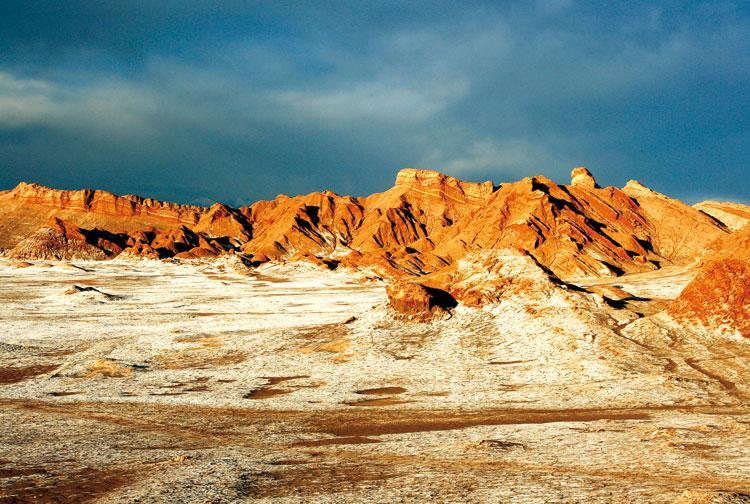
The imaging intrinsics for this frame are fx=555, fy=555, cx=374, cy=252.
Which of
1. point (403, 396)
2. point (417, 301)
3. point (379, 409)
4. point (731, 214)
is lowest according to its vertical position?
point (403, 396)

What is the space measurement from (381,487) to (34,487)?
1064 centimetres

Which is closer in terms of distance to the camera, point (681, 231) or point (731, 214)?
point (681, 231)

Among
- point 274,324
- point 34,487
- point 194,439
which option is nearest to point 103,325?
point 274,324

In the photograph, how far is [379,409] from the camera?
30.4 meters

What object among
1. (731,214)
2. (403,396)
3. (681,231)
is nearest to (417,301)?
(403,396)

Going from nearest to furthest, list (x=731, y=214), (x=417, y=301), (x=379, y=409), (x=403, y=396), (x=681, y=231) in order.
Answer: (x=379, y=409) < (x=403, y=396) < (x=417, y=301) < (x=681, y=231) < (x=731, y=214)

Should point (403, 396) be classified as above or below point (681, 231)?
below

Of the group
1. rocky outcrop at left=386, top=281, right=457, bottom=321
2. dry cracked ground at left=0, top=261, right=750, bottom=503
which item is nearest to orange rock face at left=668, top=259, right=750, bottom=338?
dry cracked ground at left=0, top=261, right=750, bottom=503

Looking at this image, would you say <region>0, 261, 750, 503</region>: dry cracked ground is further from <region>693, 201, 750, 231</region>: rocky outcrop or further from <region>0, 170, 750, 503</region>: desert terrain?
<region>693, 201, 750, 231</region>: rocky outcrop

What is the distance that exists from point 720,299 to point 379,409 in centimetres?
3642

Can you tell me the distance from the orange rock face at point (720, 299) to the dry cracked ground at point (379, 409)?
2.55 m

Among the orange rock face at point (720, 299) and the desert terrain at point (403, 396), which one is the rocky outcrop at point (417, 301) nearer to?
the desert terrain at point (403, 396)

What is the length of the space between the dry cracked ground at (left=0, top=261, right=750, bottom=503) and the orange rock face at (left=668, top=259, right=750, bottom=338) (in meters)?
2.55

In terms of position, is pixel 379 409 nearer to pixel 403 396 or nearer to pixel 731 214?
pixel 403 396
